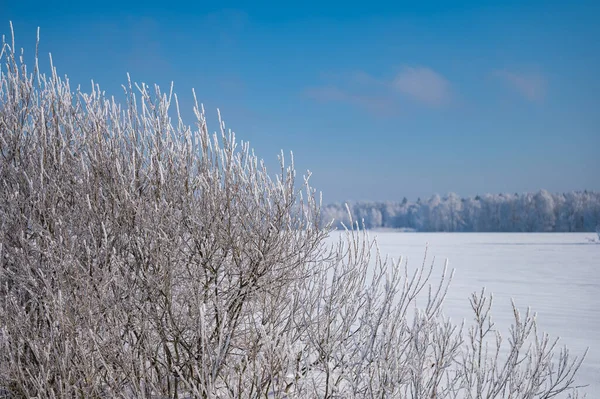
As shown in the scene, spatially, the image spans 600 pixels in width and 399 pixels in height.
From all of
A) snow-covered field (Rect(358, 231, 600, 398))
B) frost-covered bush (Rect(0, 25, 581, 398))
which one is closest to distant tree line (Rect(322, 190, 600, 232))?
snow-covered field (Rect(358, 231, 600, 398))

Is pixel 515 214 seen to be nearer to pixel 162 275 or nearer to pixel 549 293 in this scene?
pixel 549 293

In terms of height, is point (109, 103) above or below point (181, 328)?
above

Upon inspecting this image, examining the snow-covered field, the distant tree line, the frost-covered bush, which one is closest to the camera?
the frost-covered bush

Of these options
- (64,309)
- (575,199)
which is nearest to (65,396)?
(64,309)

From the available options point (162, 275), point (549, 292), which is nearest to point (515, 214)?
point (549, 292)

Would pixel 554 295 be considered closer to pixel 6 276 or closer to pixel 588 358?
pixel 588 358

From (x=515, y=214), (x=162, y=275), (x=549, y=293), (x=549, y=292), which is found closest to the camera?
(x=162, y=275)

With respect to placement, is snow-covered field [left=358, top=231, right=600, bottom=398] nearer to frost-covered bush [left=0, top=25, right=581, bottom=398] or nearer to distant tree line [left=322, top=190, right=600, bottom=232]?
frost-covered bush [left=0, top=25, right=581, bottom=398]

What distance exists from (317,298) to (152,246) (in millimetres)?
1500

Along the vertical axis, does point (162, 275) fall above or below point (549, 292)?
above

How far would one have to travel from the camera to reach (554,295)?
46.5 ft

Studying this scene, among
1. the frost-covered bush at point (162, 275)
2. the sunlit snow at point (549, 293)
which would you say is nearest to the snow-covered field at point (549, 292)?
the sunlit snow at point (549, 293)

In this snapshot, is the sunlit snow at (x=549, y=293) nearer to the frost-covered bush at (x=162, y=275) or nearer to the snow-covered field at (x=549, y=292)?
the snow-covered field at (x=549, y=292)

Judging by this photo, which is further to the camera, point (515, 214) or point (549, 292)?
point (515, 214)
